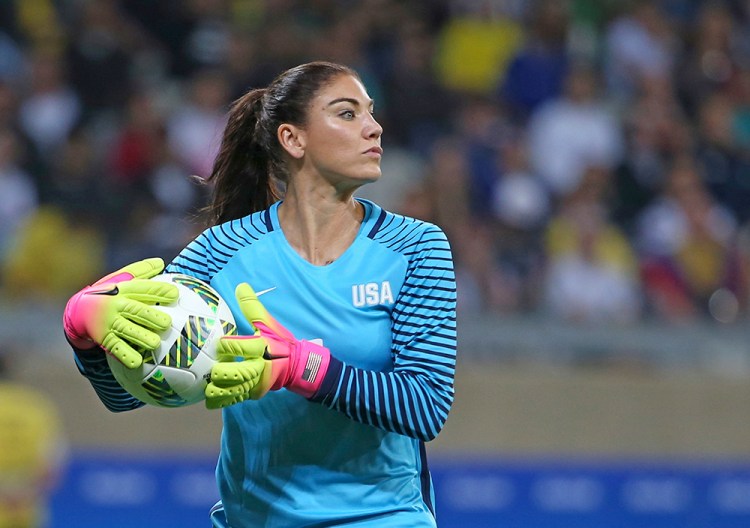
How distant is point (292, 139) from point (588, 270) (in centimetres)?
485

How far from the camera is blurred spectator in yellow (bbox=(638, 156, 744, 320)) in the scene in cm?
817

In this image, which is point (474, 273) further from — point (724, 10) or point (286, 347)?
point (286, 347)

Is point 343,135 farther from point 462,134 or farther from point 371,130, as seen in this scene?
point 462,134

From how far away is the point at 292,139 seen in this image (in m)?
3.43

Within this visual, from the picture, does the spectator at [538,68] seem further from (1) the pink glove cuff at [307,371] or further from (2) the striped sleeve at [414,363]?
(1) the pink glove cuff at [307,371]

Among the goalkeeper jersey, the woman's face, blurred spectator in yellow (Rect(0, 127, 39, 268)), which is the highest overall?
blurred spectator in yellow (Rect(0, 127, 39, 268))

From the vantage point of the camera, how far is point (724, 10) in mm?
10539

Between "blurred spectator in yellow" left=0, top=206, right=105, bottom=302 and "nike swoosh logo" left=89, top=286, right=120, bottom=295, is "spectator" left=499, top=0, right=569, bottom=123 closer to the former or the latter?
"blurred spectator in yellow" left=0, top=206, right=105, bottom=302

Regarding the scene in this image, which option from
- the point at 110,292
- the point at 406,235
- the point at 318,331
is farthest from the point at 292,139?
the point at 110,292

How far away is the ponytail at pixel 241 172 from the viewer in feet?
12.0

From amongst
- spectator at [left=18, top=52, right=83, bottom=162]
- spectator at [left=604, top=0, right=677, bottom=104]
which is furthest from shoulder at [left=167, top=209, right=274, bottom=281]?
spectator at [left=604, top=0, right=677, bottom=104]

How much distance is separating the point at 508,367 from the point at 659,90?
278 centimetres

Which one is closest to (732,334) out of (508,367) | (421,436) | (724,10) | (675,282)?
(675,282)

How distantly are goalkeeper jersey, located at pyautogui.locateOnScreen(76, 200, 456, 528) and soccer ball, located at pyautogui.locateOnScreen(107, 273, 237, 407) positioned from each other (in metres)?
0.19
